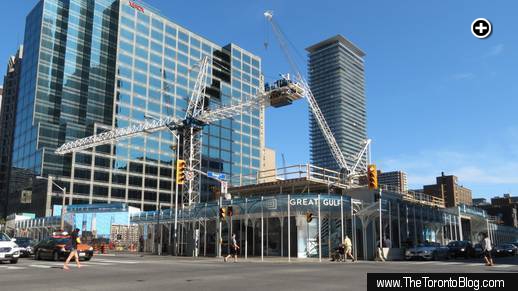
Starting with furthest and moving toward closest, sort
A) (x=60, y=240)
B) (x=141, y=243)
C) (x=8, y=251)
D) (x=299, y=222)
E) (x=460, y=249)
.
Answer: (x=141, y=243), (x=460, y=249), (x=299, y=222), (x=60, y=240), (x=8, y=251)

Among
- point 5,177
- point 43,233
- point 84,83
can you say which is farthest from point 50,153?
point 5,177

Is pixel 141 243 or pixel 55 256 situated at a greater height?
pixel 141 243

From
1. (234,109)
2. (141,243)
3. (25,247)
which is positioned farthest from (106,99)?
(25,247)

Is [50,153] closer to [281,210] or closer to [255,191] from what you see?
[255,191]

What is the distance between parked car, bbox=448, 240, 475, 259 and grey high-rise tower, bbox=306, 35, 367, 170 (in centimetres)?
9766

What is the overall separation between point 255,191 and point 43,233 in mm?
44623

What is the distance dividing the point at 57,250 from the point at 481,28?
1005 inches

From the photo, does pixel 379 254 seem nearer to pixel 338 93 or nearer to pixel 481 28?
pixel 481 28

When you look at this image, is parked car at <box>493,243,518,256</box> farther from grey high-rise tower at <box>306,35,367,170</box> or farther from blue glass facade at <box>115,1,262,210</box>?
grey high-rise tower at <box>306,35,367,170</box>

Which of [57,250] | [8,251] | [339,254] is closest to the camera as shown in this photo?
[8,251]

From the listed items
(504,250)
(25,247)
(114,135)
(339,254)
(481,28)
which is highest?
(114,135)

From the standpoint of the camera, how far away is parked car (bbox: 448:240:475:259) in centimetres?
3931

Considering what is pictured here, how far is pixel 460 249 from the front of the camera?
40.5m

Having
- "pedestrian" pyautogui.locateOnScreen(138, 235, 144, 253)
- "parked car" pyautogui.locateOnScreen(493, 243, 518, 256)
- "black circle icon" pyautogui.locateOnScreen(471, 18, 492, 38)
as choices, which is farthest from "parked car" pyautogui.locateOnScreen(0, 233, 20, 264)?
"parked car" pyautogui.locateOnScreen(493, 243, 518, 256)
